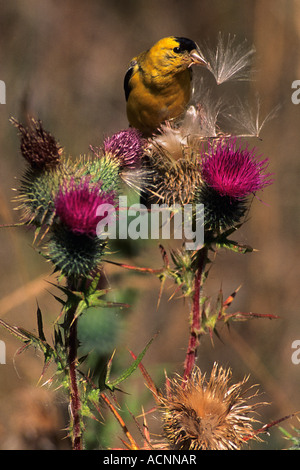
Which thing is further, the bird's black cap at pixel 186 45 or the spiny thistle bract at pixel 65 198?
the bird's black cap at pixel 186 45

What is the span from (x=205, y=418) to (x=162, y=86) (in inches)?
56.5

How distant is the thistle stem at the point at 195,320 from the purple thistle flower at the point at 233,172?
189 mm

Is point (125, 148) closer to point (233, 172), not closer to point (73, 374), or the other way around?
→ point (233, 172)

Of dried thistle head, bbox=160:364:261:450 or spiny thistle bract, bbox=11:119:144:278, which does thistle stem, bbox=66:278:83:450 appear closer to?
spiny thistle bract, bbox=11:119:144:278

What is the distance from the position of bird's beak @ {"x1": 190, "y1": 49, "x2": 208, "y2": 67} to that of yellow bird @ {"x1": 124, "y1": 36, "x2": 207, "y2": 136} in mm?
14

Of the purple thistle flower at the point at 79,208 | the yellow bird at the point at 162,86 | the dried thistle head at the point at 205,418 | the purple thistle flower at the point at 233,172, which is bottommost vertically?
the dried thistle head at the point at 205,418

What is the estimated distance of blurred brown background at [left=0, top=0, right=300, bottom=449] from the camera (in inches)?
124

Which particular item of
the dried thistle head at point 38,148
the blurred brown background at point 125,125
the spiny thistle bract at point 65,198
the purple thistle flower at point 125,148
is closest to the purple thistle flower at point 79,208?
the spiny thistle bract at point 65,198

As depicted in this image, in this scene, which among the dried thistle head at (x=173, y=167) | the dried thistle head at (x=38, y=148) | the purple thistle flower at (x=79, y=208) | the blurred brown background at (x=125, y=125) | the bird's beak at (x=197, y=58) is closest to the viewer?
the purple thistle flower at (x=79, y=208)

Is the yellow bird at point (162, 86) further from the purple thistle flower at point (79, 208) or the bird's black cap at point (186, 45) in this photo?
the purple thistle flower at point (79, 208)

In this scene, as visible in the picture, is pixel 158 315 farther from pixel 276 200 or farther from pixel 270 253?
pixel 276 200

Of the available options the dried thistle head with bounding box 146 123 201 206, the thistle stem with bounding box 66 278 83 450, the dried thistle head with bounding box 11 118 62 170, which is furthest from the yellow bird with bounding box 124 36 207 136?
the thistle stem with bounding box 66 278 83 450

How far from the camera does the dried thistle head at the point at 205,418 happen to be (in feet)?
5.28
